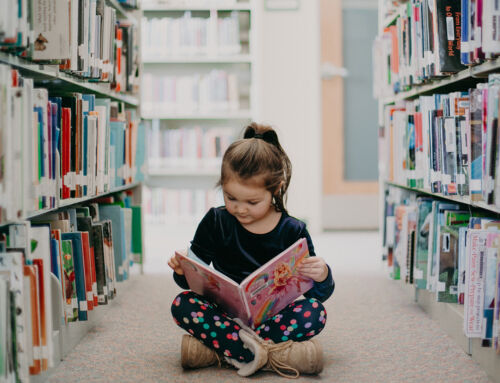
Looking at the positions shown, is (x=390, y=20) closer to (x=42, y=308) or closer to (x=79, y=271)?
(x=79, y=271)

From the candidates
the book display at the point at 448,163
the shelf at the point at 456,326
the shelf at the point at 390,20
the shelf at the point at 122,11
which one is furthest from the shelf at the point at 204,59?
the shelf at the point at 456,326

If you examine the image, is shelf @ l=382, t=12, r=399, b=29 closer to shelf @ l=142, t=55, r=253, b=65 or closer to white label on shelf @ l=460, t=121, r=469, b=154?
white label on shelf @ l=460, t=121, r=469, b=154

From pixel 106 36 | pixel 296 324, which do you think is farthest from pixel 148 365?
pixel 106 36

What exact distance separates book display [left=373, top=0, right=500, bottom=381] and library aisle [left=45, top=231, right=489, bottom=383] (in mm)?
81

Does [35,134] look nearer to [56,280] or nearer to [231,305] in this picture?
[56,280]

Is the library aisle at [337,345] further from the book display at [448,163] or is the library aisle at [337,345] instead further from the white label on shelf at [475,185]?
the white label on shelf at [475,185]

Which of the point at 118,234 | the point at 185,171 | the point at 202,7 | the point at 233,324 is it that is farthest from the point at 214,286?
the point at 202,7

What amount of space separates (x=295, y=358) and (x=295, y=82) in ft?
9.63

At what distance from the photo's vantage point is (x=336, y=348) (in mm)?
1798

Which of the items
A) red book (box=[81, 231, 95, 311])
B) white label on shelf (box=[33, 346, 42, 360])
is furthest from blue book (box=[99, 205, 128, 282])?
white label on shelf (box=[33, 346, 42, 360])

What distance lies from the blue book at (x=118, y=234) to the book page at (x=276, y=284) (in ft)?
2.80

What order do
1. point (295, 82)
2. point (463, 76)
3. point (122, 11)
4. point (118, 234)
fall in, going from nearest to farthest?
point (463, 76) < point (118, 234) < point (122, 11) < point (295, 82)

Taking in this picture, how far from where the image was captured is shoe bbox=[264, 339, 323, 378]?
5.05 feet

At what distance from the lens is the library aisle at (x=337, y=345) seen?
5.11ft
